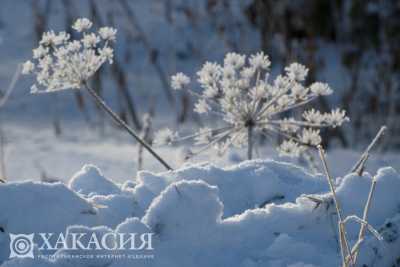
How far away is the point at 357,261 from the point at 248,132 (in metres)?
0.93

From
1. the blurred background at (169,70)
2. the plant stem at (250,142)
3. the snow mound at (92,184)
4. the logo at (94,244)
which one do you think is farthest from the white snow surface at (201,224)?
the blurred background at (169,70)

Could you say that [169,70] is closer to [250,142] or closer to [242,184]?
[250,142]

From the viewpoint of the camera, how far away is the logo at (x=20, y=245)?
1125 mm

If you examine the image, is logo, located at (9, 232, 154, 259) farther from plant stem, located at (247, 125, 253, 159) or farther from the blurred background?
the blurred background

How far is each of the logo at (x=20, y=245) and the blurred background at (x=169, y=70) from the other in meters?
1.67

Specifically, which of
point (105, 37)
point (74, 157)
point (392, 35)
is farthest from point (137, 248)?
point (392, 35)

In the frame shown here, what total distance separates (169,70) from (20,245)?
16.2 ft

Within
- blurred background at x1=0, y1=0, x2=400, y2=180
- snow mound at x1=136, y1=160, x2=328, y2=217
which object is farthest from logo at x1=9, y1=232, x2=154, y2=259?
blurred background at x1=0, y1=0, x2=400, y2=180

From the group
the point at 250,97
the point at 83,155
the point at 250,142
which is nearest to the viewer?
the point at 250,142

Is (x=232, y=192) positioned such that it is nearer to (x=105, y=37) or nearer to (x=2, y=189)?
(x=2, y=189)

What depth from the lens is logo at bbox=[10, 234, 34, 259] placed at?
1.12 m

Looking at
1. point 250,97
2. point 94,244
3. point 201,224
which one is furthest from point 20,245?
point 250,97

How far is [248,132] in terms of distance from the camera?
211 centimetres

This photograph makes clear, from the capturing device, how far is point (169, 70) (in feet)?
19.9
